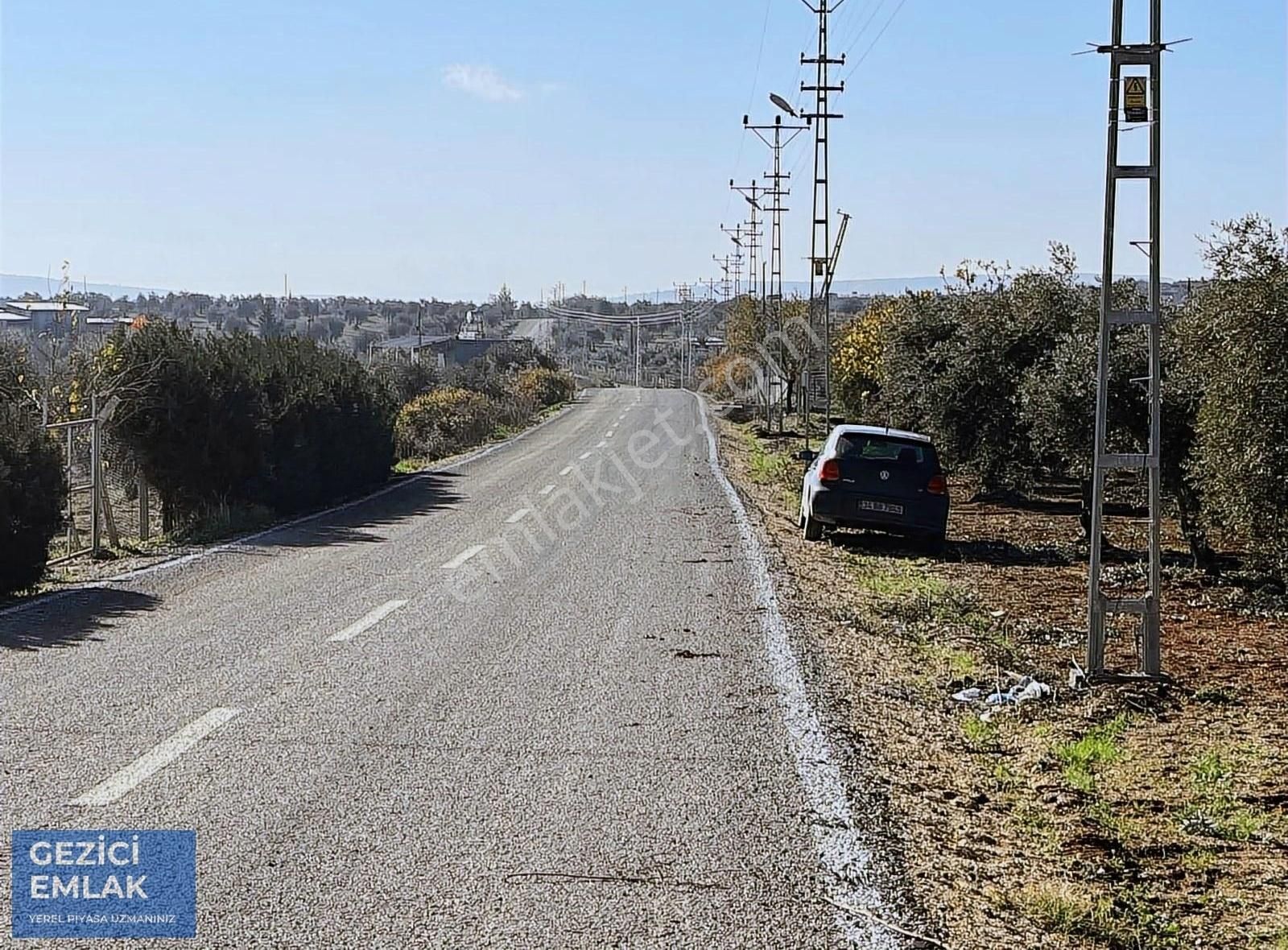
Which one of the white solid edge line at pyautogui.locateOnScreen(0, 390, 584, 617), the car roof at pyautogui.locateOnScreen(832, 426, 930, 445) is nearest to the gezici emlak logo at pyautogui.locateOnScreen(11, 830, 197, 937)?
the white solid edge line at pyautogui.locateOnScreen(0, 390, 584, 617)

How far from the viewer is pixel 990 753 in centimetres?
826

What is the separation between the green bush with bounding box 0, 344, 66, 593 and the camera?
1267 cm

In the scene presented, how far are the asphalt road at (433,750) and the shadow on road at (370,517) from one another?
8.93 feet

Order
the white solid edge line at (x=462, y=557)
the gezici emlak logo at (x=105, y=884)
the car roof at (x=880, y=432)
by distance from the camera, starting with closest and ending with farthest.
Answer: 1. the gezici emlak logo at (x=105, y=884)
2. the white solid edge line at (x=462, y=557)
3. the car roof at (x=880, y=432)

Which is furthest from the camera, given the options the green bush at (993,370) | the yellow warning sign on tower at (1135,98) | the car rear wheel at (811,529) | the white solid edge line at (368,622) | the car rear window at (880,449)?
the green bush at (993,370)

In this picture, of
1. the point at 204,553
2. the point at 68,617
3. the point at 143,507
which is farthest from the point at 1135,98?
the point at 143,507

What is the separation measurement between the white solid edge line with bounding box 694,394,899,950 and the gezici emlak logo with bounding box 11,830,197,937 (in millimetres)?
2425

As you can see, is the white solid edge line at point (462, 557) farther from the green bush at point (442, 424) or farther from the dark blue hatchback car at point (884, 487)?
the green bush at point (442, 424)

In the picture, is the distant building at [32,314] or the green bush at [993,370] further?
the distant building at [32,314]

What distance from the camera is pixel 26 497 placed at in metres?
13.0

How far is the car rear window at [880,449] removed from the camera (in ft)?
61.0

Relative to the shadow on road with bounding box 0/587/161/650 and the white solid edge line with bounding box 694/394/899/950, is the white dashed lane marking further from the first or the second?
the white solid edge line with bounding box 694/394/899/950

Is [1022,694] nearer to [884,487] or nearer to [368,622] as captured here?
[368,622]

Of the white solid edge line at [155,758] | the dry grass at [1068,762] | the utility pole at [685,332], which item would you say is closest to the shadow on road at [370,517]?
the dry grass at [1068,762]
